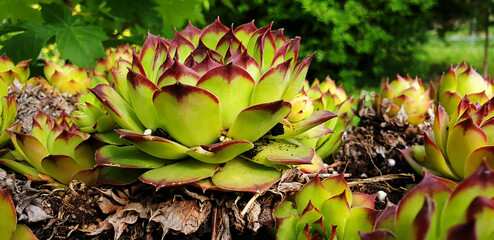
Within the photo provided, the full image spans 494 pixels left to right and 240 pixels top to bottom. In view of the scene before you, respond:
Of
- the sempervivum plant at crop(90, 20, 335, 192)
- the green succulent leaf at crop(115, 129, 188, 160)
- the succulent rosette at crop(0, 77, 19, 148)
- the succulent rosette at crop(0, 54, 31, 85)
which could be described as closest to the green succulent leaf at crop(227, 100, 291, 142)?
the sempervivum plant at crop(90, 20, 335, 192)

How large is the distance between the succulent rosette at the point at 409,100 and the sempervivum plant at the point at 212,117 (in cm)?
41

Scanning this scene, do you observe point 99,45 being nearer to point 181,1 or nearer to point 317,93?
point 181,1

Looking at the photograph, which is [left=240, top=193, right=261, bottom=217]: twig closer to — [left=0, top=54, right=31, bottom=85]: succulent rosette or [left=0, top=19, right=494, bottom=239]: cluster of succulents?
[left=0, top=19, right=494, bottom=239]: cluster of succulents

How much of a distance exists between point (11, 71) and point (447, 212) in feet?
3.93

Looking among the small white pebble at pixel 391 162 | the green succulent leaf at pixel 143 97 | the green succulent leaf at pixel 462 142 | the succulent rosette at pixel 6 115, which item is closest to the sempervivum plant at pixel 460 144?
the green succulent leaf at pixel 462 142

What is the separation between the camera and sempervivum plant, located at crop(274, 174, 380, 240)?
0.68 meters

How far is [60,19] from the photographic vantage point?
5.74ft

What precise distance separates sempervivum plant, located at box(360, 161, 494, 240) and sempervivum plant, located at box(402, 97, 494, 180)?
257 mm

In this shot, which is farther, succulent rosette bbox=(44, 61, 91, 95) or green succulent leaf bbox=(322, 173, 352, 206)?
succulent rosette bbox=(44, 61, 91, 95)

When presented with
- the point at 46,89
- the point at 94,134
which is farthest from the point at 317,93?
the point at 46,89

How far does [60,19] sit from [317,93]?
124 centimetres

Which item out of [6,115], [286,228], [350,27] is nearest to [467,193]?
[286,228]

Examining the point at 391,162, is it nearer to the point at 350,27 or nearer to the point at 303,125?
the point at 303,125

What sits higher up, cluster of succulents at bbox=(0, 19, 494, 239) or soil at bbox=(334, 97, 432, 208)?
cluster of succulents at bbox=(0, 19, 494, 239)
